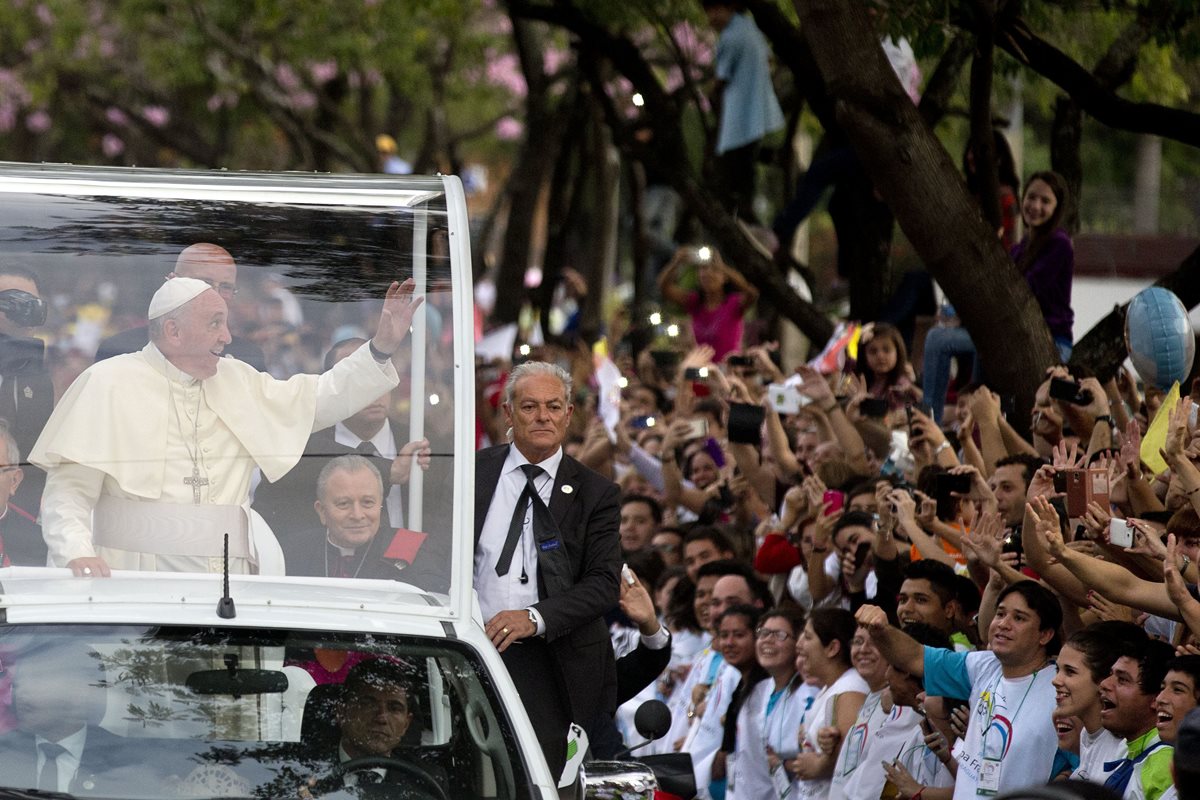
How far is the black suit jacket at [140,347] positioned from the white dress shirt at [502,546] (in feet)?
4.46

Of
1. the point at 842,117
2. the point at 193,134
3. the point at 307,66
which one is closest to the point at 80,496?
the point at 842,117

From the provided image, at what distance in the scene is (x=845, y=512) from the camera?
865 cm

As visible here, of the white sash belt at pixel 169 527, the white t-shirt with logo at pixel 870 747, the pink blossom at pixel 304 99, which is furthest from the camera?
the pink blossom at pixel 304 99

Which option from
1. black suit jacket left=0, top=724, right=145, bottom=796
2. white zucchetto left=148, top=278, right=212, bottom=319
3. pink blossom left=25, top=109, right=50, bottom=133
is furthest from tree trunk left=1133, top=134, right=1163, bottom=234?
black suit jacket left=0, top=724, right=145, bottom=796

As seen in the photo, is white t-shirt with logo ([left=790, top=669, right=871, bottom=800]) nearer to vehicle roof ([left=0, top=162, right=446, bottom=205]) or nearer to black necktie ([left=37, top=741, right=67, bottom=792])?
vehicle roof ([left=0, top=162, right=446, bottom=205])

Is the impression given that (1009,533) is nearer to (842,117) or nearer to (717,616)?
(717,616)

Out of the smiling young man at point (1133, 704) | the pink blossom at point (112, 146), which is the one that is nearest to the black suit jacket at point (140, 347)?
the smiling young man at point (1133, 704)

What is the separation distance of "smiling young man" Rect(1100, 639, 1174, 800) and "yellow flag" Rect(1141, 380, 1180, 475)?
1393mm

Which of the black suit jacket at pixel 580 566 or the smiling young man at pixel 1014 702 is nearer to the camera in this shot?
the smiling young man at pixel 1014 702

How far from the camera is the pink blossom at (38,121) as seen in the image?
31547mm

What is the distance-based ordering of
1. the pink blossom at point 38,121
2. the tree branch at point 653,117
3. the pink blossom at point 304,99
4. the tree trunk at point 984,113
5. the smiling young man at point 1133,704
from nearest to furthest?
the smiling young man at point 1133,704 < the tree trunk at point 984,113 < the tree branch at point 653,117 < the pink blossom at point 304,99 < the pink blossom at point 38,121

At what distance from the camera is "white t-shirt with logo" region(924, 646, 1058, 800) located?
646cm

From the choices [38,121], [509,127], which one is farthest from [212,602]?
[509,127]

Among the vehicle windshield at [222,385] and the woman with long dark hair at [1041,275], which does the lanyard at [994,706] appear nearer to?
the vehicle windshield at [222,385]
